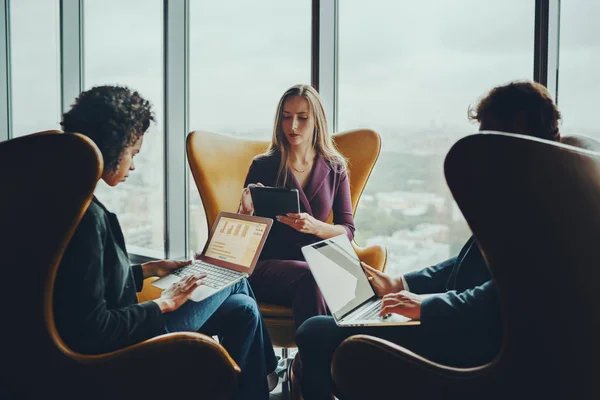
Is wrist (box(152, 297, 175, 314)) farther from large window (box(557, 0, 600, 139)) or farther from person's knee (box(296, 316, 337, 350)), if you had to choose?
large window (box(557, 0, 600, 139))

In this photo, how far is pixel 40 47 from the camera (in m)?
4.12

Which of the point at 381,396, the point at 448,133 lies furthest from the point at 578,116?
the point at 381,396

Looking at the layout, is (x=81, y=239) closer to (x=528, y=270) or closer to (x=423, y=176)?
(x=528, y=270)

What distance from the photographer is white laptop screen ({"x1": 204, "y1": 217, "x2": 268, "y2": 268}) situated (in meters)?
1.87

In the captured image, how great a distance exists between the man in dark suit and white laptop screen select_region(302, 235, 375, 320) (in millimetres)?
76

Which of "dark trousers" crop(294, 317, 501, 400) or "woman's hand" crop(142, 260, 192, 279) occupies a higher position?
"woman's hand" crop(142, 260, 192, 279)

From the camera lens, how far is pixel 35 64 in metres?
4.19

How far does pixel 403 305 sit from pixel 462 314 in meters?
0.19

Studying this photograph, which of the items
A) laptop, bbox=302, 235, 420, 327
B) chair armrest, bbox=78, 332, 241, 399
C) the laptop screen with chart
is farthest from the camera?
the laptop screen with chart

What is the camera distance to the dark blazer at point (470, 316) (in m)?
1.15

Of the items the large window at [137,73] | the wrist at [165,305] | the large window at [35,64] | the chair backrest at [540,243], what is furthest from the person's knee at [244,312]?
the large window at [35,64]

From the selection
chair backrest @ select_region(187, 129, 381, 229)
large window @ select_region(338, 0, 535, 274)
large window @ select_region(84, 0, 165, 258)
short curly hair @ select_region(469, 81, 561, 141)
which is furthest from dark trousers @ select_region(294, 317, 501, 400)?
large window @ select_region(84, 0, 165, 258)

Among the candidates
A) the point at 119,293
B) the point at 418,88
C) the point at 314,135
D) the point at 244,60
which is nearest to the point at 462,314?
the point at 119,293

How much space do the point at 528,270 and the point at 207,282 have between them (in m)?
1.00
